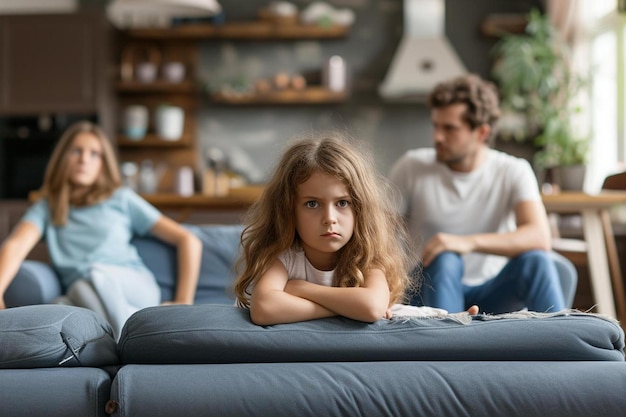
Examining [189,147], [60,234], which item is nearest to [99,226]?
[60,234]

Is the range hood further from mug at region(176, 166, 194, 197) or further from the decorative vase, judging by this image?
the decorative vase

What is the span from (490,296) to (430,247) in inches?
10.3

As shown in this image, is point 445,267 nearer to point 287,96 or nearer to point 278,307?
point 278,307

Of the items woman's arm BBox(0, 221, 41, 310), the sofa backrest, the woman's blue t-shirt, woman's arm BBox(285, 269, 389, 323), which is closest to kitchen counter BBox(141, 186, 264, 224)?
the sofa backrest

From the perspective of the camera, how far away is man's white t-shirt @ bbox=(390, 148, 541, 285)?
3.04 meters

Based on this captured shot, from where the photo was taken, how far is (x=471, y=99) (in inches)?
122

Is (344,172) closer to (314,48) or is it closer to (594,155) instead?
(594,155)

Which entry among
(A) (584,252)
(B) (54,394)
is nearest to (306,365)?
(B) (54,394)

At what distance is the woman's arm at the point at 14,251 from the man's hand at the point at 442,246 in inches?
54.3

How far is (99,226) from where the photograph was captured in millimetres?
3064

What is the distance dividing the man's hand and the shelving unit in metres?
3.48

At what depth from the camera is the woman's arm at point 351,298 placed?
5.46ft

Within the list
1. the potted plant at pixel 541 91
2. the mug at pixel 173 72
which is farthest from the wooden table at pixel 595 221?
the mug at pixel 173 72

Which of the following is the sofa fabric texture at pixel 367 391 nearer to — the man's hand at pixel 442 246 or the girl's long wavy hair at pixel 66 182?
the man's hand at pixel 442 246
